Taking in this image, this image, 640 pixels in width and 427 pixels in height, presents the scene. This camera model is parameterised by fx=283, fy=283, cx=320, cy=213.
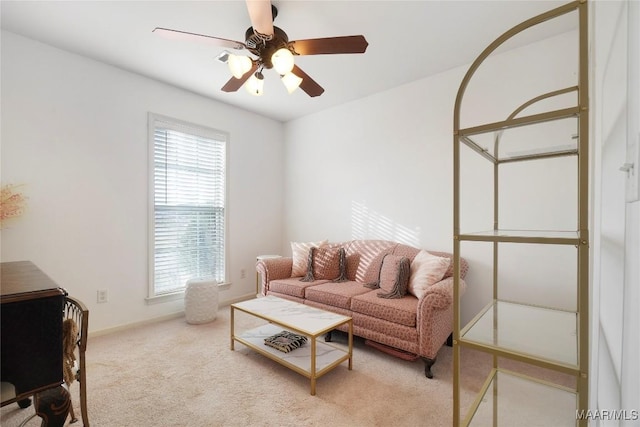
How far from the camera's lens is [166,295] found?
3.35 meters

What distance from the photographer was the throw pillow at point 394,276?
261cm

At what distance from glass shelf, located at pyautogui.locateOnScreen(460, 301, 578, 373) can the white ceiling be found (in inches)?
82.6

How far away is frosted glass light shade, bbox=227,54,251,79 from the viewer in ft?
6.17

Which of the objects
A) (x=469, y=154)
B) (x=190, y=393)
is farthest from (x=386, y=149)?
(x=190, y=393)

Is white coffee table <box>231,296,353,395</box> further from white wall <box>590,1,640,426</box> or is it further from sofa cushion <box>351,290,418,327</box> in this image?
white wall <box>590,1,640,426</box>

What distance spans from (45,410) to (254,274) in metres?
3.27

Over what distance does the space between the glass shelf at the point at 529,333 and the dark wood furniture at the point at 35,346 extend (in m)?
1.42

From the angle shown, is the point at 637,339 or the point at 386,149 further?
the point at 386,149

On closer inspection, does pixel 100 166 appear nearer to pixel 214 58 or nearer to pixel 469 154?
pixel 214 58

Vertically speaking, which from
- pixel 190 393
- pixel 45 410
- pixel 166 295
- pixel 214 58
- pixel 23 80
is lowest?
pixel 190 393

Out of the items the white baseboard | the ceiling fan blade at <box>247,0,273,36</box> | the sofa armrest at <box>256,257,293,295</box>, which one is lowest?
the white baseboard

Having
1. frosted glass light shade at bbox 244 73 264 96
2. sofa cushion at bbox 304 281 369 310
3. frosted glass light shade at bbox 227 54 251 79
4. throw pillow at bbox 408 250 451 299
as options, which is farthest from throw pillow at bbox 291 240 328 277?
frosted glass light shade at bbox 227 54 251 79

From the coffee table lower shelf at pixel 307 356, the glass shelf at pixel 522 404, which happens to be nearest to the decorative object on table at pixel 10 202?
the coffee table lower shelf at pixel 307 356

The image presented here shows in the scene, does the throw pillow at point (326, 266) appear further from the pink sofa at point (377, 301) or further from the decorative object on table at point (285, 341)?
the decorative object on table at point (285, 341)
